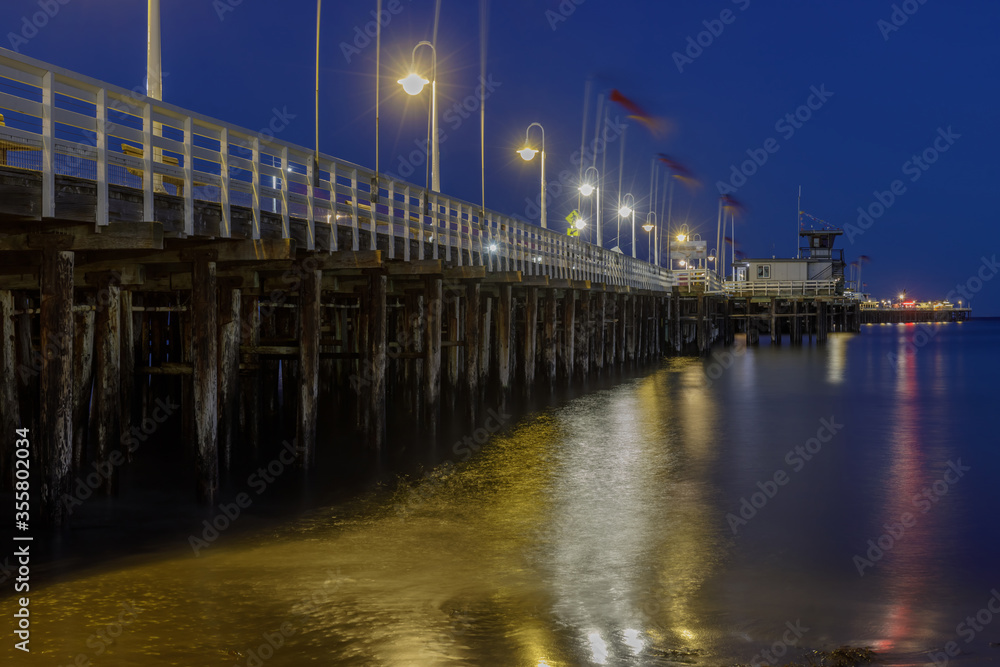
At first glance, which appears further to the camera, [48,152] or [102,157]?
[102,157]

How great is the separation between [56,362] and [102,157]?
6.93ft

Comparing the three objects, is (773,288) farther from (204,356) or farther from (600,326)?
(204,356)

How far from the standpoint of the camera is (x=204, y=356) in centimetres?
1098

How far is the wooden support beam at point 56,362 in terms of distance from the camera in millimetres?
9078

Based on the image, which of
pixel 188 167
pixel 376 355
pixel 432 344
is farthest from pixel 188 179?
pixel 432 344

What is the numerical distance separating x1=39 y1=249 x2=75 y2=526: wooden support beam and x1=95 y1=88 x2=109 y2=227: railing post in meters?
0.74

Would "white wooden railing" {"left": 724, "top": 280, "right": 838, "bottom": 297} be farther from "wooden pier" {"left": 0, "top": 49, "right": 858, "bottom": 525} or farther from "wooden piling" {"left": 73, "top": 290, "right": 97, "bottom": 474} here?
"wooden piling" {"left": 73, "top": 290, "right": 97, "bottom": 474}

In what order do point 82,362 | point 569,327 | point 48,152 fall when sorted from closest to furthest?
1. point 48,152
2. point 82,362
3. point 569,327

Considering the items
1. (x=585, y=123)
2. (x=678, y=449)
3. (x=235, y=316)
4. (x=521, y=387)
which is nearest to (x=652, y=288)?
(x=585, y=123)

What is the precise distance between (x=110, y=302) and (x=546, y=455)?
8042mm

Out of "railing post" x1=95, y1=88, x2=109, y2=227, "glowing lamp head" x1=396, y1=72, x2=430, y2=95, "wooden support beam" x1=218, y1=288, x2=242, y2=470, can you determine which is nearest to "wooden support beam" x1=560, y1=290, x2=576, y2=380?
"glowing lamp head" x1=396, y1=72, x2=430, y2=95

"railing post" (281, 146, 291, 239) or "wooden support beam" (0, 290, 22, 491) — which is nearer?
"wooden support beam" (0, 290, 22, 491)

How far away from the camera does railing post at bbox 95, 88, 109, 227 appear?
8797 mm

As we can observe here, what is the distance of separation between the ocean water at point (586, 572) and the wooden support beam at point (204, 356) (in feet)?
4.51
